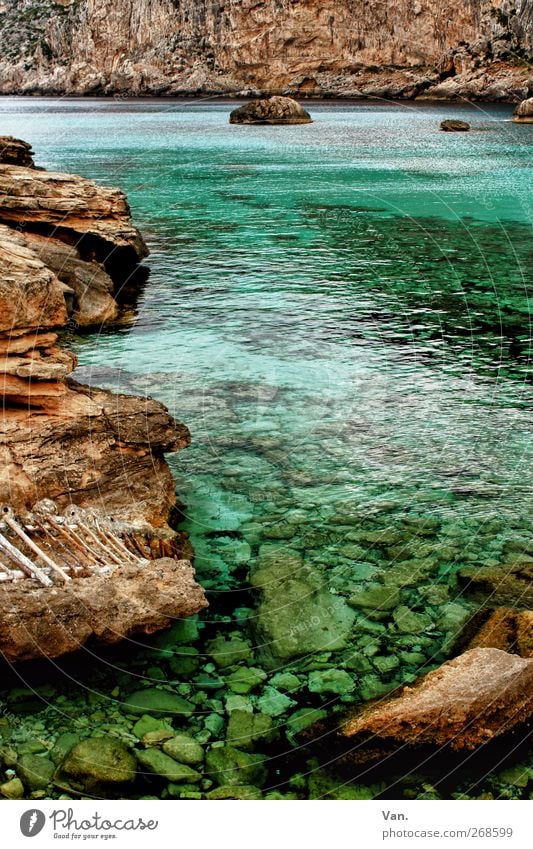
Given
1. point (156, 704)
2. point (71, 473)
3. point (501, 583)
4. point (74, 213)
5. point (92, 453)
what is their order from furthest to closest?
point (74, 213), point (92, 453), point (71, 473), point (501, 583), point (156, 704)

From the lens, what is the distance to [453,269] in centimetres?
2645

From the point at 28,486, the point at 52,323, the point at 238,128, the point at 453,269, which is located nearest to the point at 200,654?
the point at 28,486

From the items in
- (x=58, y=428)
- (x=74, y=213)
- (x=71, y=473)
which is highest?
(x=74, y=213)

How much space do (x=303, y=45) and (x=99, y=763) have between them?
164663 millimetres

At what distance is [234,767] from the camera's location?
24.8 ft

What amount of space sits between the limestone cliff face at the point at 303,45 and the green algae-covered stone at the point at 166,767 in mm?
116843

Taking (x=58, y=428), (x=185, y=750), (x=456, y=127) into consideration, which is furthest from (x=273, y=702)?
(x=456, y=127)

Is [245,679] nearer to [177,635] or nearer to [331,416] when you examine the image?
[177,635]

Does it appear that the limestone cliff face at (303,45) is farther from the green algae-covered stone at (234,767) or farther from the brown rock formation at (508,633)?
the green algae-covered stone at (234,767)

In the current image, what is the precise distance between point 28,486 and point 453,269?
62.4 ft

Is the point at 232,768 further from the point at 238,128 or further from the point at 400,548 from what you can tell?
the point at 238,128

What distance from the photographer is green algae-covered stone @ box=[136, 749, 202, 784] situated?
745 cm

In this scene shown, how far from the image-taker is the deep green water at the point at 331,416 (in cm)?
927

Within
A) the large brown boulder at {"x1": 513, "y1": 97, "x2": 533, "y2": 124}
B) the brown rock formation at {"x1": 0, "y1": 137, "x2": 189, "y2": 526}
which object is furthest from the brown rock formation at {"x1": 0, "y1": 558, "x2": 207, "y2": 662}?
the large brown boulder at {"x1": 513, "y1": 97, "x2": 533, "y2": 124}
